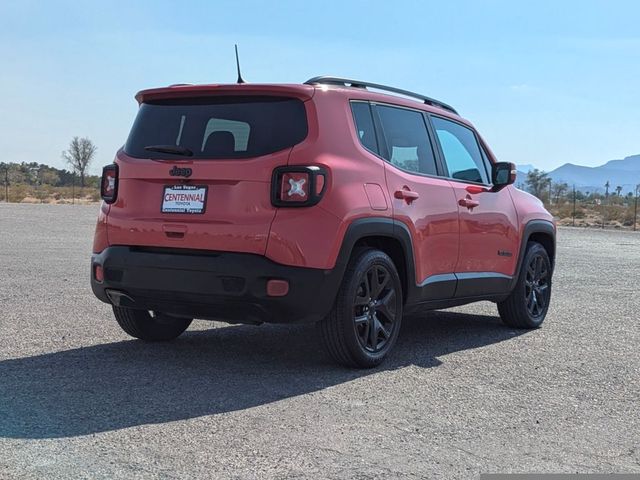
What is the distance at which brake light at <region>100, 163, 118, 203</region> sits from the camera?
233 inches

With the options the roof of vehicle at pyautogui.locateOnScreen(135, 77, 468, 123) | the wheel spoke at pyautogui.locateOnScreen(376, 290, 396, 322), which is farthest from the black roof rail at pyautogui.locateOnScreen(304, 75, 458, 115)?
the wheel spoke at pyautogui.locateOnScreen(376, 290, 396, 322)

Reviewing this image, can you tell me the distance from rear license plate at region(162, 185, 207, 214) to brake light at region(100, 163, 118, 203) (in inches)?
19.4

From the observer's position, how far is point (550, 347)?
7004 mm

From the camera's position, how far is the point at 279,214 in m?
5.28

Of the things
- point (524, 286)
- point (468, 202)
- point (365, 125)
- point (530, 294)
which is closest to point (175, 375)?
point (365, 125)

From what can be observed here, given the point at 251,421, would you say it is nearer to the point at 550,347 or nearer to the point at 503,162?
the point at 550,347

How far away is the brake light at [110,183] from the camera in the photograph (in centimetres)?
592

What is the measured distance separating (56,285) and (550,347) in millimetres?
5927

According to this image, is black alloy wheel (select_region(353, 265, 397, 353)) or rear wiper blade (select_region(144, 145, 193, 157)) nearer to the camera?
rear wiper blade (select_region(144, 145, 193, 157))

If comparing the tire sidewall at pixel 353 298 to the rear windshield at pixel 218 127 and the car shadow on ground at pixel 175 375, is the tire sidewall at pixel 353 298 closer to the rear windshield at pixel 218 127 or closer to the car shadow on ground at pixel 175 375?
the car shadow on ground at pixel 175 375

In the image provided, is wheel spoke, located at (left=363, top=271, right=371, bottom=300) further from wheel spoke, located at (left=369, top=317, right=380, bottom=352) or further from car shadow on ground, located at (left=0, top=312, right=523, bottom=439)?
car shadow on ground, located at (left=0, top=312, right=523, bottom=439)

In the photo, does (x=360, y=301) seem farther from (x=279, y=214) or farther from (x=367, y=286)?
(x=279, y=214)

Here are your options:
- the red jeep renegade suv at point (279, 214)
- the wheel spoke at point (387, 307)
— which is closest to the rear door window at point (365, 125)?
the red jeep renegade suv at point (279, 214)

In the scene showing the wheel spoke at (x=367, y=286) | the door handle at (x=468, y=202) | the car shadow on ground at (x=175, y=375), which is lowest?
the car shadow on ground at (x=175, y=375)
